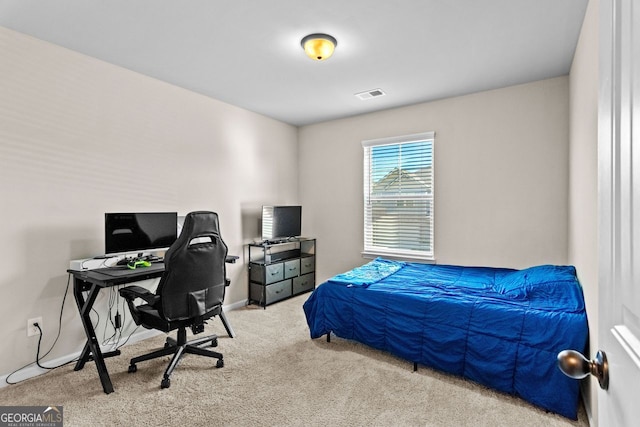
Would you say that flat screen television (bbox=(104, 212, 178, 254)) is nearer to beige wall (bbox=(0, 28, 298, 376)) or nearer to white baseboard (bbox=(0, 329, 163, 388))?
beige wall (bbox=(0, 28, 298, 376))

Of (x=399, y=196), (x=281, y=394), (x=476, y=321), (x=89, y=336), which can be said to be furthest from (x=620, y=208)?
(x=399, y=196)

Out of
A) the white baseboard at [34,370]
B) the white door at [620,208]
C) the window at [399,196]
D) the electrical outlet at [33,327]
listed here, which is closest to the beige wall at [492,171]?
the window at [399,196]

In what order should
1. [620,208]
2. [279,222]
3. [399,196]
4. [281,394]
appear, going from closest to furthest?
[620,208], [281,394], [399,196], [279,222]

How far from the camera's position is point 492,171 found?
3.67 meters

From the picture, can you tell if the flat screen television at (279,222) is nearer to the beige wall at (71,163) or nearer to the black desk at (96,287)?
the beige wall at (71,163)

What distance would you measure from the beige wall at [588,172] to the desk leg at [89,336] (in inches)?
119

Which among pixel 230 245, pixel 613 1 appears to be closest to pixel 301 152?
pixel 230 245

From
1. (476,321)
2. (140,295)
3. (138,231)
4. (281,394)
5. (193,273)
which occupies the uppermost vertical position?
(138,231)

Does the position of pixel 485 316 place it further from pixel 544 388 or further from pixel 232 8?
pixel 232 8

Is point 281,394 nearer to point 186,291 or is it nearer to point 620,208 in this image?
point 186,291

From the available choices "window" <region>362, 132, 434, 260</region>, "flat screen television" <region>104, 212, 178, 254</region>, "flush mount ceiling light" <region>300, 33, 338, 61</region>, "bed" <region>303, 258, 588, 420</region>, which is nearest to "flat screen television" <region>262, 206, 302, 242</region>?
"window" <region>362, 132, 434, 260</region>

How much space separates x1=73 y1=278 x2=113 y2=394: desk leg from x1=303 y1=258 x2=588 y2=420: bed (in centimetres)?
167

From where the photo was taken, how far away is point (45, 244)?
264cm

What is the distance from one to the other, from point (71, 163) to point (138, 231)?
0.76 meters
